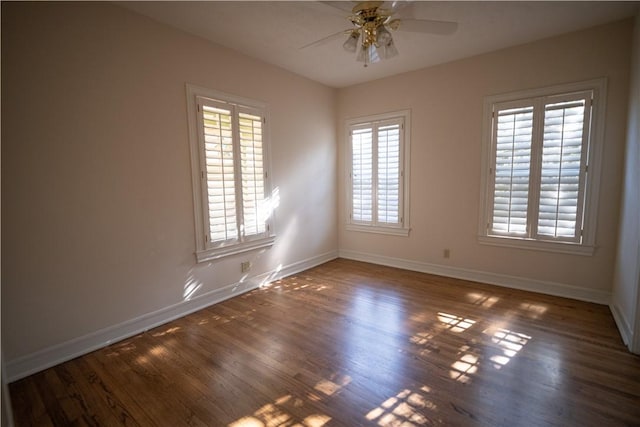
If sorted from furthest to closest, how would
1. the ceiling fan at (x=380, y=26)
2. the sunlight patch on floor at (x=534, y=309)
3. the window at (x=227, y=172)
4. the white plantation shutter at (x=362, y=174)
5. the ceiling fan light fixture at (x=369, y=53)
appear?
the white plantation shutter at (x=362, y=174) < the window at (x=227, y=172) < the sunlight patch on floor at (x=534, y=309) < the ceiling fan light fixture at (x=369, y=53) < the ceiling fan at (x=380, y=26)

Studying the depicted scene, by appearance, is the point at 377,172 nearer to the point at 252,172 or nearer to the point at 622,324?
the point at 252,172

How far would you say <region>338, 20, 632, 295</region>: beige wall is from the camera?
9.91 feet

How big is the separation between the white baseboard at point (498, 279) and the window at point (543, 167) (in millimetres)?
427

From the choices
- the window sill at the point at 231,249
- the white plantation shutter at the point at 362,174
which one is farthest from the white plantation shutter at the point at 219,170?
the white plantation shutter at the point at 362,174

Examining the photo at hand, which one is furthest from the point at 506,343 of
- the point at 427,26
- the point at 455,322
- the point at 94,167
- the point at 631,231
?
the point at 94,167

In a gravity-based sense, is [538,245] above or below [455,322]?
above

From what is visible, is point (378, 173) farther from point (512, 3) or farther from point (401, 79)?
point (512, 3)

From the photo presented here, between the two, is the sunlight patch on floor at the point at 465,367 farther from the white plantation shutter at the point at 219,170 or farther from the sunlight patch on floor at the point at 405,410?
the white plantation shutter at the point at 219,170

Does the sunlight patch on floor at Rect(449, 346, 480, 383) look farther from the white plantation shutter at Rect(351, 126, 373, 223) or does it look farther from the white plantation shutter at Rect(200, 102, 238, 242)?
the white plantation shutter at Rect(351, 126, 373, 223)

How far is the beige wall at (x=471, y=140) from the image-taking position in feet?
9.91

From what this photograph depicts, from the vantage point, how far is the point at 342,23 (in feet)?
9.42

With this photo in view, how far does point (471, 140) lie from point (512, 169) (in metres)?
0.60

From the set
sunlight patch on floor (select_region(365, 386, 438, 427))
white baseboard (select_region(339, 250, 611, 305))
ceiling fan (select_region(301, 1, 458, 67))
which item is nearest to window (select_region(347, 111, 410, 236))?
white baseboard (select_region(339, 250, 611, 305))

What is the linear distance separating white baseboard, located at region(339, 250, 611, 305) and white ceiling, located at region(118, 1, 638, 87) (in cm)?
269
